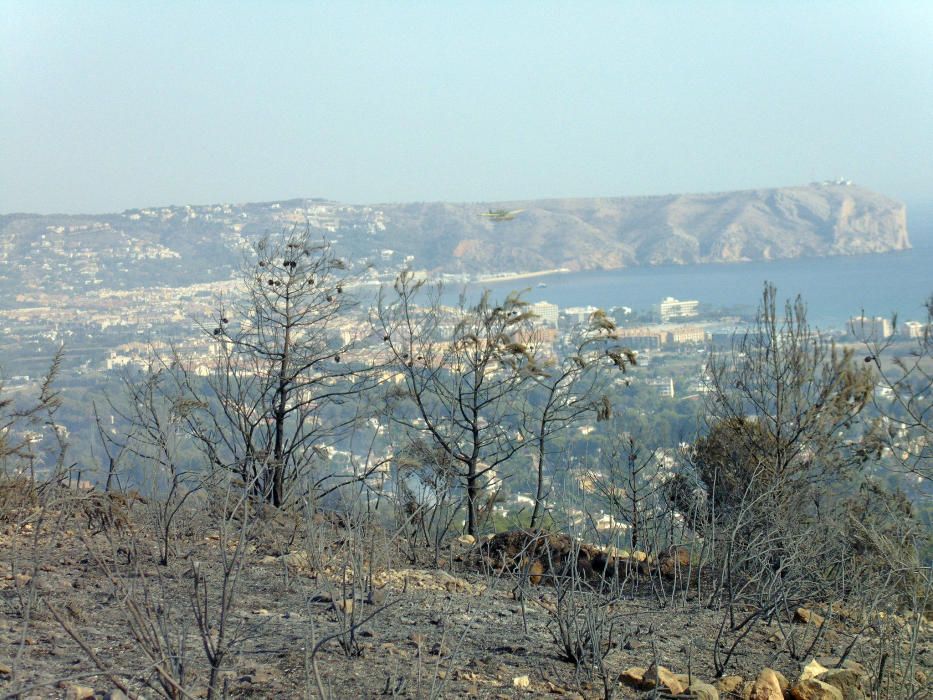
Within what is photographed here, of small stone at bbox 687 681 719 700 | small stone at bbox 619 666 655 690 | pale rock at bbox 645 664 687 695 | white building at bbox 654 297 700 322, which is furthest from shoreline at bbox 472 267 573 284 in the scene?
small stone at bbox 687 681 719 700

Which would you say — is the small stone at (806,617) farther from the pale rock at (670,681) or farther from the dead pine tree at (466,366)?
the dead pine tree at (466,366)

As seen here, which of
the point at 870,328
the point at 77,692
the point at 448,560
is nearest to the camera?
the point at 77,692

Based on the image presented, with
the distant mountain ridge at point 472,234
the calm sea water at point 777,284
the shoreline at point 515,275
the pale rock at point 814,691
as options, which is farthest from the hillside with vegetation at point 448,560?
the calm sea water at point 777,284

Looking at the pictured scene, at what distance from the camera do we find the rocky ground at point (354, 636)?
149 inches

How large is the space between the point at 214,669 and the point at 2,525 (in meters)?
5.30

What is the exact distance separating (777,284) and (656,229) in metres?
12.0

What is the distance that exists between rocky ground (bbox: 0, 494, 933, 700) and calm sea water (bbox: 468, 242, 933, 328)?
125 feet

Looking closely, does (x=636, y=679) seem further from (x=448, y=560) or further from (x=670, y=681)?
(x=448, y=560)

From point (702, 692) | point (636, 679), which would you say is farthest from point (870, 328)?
point (702, 692)

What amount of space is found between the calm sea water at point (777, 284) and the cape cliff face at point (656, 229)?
959mm

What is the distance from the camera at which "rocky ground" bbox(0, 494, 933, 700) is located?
3791 mm

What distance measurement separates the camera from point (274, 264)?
11.5m

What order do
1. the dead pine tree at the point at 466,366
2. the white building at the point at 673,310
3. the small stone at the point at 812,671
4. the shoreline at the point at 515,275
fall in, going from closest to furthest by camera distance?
the small stone at the point at 812,671 → the dead pine tree at the point at 466,366 → the shoreline at the point at 515,275 → the white building at the point at 673,310

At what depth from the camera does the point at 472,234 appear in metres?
48.8
